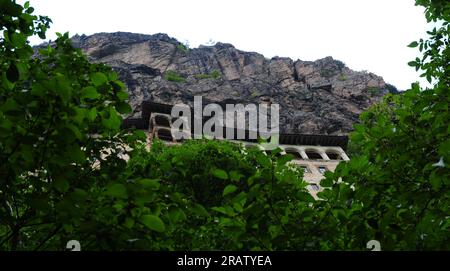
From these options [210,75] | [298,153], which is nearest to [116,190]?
[298,153]

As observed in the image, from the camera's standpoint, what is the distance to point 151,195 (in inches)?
137

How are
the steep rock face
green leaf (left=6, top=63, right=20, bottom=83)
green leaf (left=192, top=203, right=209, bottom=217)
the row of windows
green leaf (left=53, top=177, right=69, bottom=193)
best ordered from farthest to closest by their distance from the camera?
the steep rock face
the row of windows
green leaf (left=192, top=203, right=209, bottom=217)
green leaf (left=53, top=177, right=69, bottom=193)
green leaf (left=6, top=63, right=20, bottom=83)

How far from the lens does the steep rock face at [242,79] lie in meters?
74.1

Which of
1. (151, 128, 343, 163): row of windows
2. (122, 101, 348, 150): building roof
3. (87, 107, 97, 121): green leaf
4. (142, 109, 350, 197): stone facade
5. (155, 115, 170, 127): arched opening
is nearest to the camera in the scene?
(87, 107, 97, 121): green leaf

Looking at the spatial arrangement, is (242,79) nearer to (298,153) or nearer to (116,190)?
(298,153)

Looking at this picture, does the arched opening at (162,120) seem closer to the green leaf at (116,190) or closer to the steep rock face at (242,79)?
the steep rock face at (242,79)

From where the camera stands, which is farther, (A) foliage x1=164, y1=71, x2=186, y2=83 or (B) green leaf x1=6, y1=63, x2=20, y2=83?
(A) foliage x1=164, y1=71, x2=186, y2=83

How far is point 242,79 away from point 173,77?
51.5 feet

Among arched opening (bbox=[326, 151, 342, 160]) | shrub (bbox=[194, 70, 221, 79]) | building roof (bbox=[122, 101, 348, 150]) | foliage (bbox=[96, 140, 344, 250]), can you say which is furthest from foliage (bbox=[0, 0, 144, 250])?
shrub (bbox=[194, 70, 221, 79])

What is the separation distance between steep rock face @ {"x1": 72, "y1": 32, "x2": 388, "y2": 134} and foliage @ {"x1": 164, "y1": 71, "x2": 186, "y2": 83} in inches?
14.4

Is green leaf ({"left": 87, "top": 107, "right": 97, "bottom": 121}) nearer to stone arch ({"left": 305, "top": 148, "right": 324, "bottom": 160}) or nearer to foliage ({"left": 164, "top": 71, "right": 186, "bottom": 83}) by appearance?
stone arch ({"left": 305, "top": 148, "right": 324, "bottom": 160})

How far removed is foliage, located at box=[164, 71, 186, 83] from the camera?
310ft

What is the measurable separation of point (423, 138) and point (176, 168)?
3066mm

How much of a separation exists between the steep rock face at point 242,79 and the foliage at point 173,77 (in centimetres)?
37
